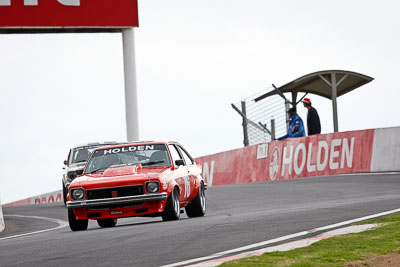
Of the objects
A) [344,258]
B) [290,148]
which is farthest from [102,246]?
[290,148]

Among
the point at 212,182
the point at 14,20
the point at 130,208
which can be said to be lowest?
the point at 212,182

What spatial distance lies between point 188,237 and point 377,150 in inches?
592

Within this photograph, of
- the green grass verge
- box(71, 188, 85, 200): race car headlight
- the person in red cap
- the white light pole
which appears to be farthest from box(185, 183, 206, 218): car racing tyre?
the white light pole

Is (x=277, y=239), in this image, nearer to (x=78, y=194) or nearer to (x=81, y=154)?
(x=78, y=194)

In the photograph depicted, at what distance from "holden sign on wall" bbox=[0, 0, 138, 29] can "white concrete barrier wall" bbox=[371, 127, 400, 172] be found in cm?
1006

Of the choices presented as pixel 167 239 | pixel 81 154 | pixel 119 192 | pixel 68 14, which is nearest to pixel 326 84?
pixel 68 14

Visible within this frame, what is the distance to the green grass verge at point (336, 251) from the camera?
6976mm

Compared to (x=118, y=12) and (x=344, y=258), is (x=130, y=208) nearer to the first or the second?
(x=344, y=258)

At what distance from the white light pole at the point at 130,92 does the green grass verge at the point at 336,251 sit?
70.3 feet

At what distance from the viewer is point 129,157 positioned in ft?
44.9

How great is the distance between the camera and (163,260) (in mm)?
7688

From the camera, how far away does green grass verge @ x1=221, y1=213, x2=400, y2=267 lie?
22.9 feet

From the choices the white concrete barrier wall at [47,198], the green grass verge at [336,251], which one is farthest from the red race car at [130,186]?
the white concrete barrier wall at [47,198]

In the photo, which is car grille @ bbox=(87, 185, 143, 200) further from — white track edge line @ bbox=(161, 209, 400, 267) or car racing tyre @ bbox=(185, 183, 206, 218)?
white track edge line @ bbox=(161, 209, 400, 267)
